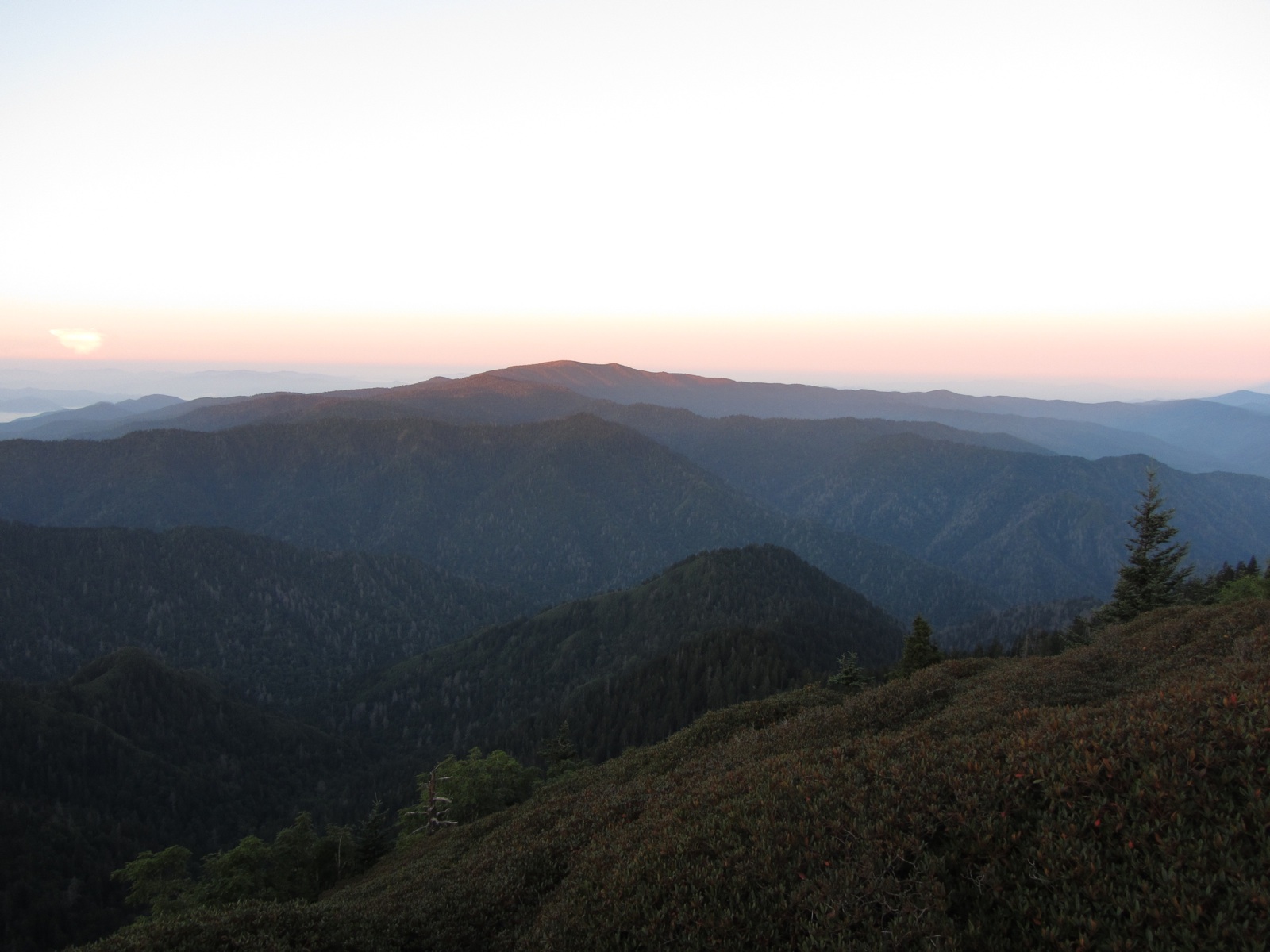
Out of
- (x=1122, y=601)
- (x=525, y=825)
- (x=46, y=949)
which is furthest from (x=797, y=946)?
(x=46, y=949)

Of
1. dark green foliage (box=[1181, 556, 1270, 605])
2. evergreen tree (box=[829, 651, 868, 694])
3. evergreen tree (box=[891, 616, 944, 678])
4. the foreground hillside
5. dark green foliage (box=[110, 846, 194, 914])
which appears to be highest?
the foreground hillside

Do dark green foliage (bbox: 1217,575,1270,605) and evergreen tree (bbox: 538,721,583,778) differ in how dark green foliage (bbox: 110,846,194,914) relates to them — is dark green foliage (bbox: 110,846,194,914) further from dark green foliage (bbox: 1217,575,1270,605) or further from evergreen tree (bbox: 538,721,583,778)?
dark green foliage (bbox: 1217,575,1270,605)

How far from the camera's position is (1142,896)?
10.3 meters

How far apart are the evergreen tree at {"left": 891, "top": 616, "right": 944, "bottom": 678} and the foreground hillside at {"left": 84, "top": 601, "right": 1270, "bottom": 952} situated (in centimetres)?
3025

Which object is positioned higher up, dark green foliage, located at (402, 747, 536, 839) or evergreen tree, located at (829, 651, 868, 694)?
evergreen tree, located at (829, 651, 868, 694)

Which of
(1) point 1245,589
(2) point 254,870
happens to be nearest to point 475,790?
(2) point 254,870

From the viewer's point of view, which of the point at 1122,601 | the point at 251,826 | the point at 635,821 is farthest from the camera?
the point at 251,826

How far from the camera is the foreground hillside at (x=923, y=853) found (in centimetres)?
1077

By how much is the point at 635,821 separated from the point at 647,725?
11166cm

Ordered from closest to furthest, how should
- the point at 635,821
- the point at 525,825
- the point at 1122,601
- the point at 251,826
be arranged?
1. the point at 635,821
2. the point at 525,825
3. the point at 1122,601
4. the point at 251,826

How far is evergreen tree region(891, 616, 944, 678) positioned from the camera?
53.6 metres

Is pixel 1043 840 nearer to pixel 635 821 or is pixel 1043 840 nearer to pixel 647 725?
pixel 635 821

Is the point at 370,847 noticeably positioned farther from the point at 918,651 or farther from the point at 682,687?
the point at 682,687

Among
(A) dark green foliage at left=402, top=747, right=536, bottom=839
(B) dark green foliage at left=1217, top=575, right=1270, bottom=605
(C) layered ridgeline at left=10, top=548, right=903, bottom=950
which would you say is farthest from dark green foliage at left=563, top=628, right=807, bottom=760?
(B) dark green foliage at left=1217, top=575, right=1270, bottom=605
